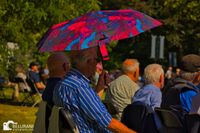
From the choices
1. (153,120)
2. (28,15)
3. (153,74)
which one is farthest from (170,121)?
(28,15)

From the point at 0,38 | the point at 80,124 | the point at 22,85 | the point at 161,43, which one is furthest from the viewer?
the point at 22,85

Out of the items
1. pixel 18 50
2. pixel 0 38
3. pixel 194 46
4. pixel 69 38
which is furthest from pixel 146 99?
pixel 194 46

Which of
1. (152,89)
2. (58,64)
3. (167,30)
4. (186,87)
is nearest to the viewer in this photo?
(186,87)

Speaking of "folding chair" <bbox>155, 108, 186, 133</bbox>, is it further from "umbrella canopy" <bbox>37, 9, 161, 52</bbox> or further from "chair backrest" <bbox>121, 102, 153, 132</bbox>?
"umbrella canopy" <bbox>37, 9, 161, 52</bbox>

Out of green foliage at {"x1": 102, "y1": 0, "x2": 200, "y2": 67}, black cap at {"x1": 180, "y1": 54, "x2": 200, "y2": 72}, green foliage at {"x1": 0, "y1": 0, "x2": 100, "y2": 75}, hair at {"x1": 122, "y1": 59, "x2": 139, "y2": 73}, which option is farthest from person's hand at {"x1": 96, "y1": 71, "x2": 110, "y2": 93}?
green foliage at {"x1": 102, "y1": 0, "x2": 200, "y2": 67}

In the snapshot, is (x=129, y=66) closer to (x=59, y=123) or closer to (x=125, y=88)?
(x=125, y=88)

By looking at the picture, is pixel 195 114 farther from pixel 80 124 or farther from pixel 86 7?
pixel 86 7

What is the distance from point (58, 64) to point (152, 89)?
1.48m

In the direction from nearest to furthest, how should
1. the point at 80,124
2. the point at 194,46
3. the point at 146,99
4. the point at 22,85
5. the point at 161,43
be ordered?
the point at 80,124 < the point at 146,99 < the point at 161,43 < the point at 22,85 < the point at 194,46

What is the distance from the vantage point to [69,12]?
18.2 m

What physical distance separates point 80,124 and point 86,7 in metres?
14.1

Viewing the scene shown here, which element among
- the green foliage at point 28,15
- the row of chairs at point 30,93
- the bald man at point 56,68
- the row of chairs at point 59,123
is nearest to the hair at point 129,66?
the bald man at point 56,68

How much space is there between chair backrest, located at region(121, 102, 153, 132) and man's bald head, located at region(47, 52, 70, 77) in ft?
4.08

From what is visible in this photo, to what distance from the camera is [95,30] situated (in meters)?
4.85
